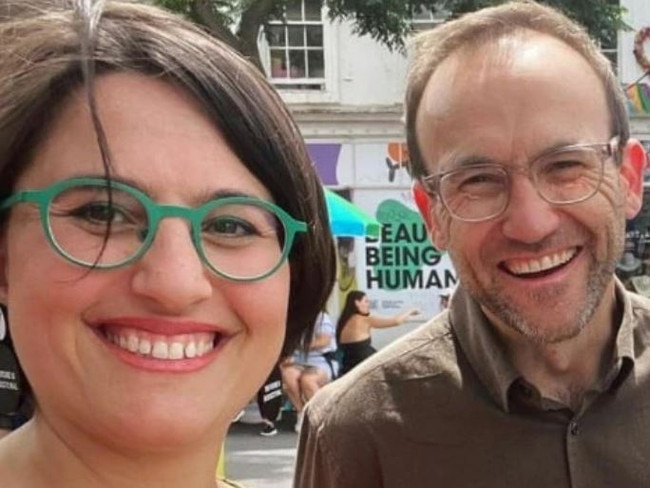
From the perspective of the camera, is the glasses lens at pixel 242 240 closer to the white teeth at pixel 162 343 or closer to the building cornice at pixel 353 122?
the white teeth at pixel 162 343

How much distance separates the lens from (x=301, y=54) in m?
14.4

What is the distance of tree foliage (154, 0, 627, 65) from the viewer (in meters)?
7.77

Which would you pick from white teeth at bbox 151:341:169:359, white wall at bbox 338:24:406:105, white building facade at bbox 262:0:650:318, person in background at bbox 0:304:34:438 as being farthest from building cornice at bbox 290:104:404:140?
white teeth at bbox 151:341:169:359

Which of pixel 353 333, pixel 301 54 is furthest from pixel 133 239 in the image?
pixel 301 54

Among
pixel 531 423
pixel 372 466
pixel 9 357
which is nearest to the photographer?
pixel 9 357

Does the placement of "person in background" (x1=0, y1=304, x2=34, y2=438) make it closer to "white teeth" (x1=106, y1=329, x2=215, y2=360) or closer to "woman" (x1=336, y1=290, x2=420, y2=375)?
"white teeth" (x1=106, y1=329, x2=215, y2=360)

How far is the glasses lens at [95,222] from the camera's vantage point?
114cm

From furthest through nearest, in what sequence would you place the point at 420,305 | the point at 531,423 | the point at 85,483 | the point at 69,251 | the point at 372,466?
1. the point at 420,305
2. the point at 372,466
3. the point at 531,423
4. the point at 85,483
5. the point at 69,251

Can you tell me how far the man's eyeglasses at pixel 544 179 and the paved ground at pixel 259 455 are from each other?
4.92m

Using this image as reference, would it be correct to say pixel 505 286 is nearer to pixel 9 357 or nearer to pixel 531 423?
pixel 531 423

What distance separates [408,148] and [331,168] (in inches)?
485

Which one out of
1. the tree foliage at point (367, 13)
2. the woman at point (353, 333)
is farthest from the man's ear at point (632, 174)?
the woman at point (353, 333)

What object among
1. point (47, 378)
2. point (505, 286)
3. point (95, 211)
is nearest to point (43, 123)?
point (95, 211)

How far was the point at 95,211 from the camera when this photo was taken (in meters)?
1.15
